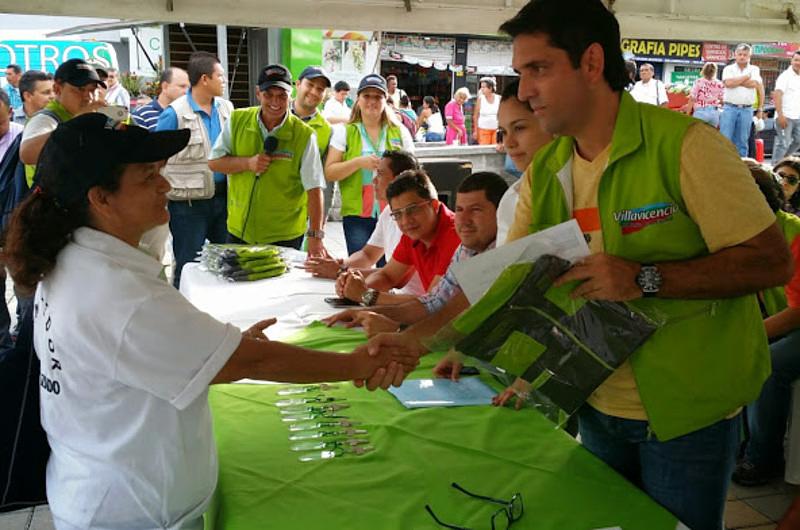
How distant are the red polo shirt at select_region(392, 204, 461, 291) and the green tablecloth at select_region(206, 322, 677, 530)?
1250mm

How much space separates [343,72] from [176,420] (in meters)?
11.3

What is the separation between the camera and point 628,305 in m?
1.38

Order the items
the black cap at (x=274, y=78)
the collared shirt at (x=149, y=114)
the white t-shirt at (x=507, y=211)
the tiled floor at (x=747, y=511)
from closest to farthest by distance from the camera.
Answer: the white t-shirt at (x=507, y=211), the tiled floor at (x=747, y=511), the black cap at (x=274, y=78), the collared shirt at (x=149, y=114)

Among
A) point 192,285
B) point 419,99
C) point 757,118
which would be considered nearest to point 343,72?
point 419,99

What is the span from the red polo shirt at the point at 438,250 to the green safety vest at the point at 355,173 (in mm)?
1608

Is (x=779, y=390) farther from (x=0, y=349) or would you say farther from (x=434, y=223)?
(x=0, y=349)

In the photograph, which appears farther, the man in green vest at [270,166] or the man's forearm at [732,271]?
the man in green vest at [270,166]

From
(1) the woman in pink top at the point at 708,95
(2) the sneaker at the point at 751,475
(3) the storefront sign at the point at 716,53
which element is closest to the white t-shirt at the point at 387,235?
(2) the sneaker at the point at 751,475

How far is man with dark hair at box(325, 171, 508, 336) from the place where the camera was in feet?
8.55

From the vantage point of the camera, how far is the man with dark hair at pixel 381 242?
12.2ft

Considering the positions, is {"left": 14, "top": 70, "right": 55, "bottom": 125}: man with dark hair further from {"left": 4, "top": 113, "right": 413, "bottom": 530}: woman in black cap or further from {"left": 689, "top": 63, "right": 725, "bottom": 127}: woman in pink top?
{"left": 689, "top": 63, "right": 725, "bottom": 127}: woman in pink top

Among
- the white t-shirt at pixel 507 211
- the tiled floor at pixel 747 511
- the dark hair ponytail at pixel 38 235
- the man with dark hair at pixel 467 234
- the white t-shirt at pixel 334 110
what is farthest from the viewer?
the white t-shirt at pixel 334 110

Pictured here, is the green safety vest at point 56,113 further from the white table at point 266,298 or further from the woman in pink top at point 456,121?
the woman in pink top at point 456,121

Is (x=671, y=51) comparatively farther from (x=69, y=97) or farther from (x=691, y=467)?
(x=691, y=467)
